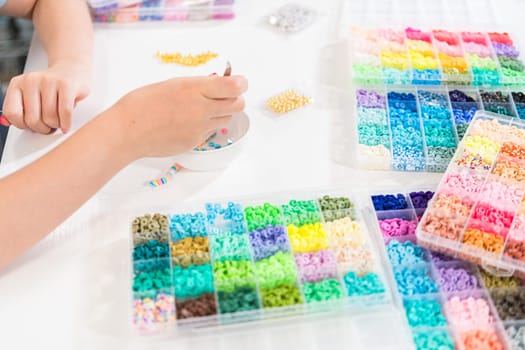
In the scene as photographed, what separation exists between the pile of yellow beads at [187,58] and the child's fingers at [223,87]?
1.00 ft

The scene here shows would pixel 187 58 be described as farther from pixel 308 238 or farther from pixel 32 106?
pixel 308 238

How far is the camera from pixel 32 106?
3.48ft

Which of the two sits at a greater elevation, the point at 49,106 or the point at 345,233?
Result: the point at 49,106

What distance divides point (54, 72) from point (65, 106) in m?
0.09

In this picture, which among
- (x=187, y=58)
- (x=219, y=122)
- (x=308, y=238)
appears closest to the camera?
(x=308, y=238)

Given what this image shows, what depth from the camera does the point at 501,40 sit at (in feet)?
4.19

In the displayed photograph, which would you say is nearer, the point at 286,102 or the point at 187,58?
the point at 286,102

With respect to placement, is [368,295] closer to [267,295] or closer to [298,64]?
[267,295]

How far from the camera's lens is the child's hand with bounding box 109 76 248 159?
97 centimetres

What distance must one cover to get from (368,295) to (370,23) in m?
0.72

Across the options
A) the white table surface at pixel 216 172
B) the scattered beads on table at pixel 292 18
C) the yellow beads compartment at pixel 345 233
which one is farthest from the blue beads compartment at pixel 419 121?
the scattered beads on table at pixel 292 18

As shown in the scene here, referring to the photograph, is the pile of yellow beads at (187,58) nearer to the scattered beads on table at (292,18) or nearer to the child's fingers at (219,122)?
the scattered beads on table at (292,18)

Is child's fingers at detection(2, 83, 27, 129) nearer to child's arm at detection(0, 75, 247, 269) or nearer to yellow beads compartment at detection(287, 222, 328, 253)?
child's arm at detection(0, 75, 247, 269)

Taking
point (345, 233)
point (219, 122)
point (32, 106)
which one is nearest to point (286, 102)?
point (219, 122)
